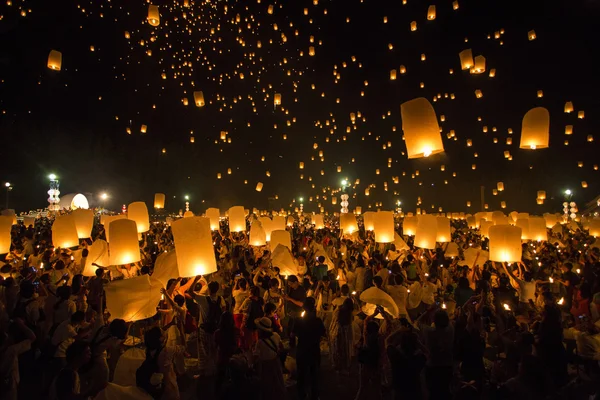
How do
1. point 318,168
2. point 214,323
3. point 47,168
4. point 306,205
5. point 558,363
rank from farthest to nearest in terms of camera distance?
point 306,205 → point 318,168 → point 47,168 → point 214,323 → point 558,363

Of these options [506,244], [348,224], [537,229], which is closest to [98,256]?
[506,244]

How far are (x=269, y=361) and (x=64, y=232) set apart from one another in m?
6.71

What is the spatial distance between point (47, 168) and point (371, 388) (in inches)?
1499

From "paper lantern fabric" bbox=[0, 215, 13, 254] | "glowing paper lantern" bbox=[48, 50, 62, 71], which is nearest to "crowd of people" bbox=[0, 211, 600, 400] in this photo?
"paper lantern fabric" bbox=[0, 215, 13, 254]

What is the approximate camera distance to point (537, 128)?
636cm

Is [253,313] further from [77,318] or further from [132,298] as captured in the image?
[77,318]

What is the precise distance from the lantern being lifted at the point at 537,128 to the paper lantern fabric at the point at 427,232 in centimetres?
362

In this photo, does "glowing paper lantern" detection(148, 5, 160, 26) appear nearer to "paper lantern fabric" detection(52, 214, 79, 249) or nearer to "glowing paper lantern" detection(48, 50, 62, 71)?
"glowing paper lantern" detection(48, 50, 62, 71)

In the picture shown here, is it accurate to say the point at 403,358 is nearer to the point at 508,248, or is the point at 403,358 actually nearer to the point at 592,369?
the point at 592,369

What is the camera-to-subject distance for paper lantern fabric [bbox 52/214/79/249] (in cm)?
888

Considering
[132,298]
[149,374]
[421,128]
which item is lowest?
[149,374]

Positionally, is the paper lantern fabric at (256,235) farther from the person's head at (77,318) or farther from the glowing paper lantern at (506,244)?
the person's head at (77,318)

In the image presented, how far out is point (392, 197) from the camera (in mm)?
46500

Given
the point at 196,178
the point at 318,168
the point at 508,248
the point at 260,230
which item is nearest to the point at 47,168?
the point at 196,178
